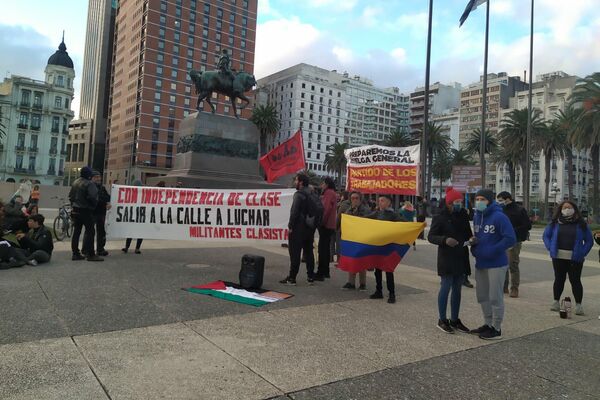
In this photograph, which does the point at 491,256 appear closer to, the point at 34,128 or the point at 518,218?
the point at 518,218

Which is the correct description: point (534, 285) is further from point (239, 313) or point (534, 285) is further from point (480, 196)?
point (239, 313)

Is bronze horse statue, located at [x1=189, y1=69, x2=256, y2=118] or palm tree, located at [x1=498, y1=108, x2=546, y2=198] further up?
palm tree, located at [x1=498, y1=108, x2=546, y2=198]

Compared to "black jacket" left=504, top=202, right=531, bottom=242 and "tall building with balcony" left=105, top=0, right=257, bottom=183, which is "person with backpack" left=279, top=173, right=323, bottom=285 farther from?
"tall building with balcony" left=105, top=0, right=257, bottom=183

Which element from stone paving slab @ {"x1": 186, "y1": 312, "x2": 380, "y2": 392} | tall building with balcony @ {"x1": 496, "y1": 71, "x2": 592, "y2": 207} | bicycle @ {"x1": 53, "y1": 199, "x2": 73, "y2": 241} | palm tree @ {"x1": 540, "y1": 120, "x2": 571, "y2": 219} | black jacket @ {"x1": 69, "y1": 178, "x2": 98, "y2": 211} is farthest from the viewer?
tall building with balcony @ {"x1": 496, "y1": 71, "x2": 592, "y2": 207}

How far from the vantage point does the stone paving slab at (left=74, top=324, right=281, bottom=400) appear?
3566 millimetres

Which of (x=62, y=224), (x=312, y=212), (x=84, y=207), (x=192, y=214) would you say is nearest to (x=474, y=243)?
(x=312, y=212)

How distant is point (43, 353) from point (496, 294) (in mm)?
5027

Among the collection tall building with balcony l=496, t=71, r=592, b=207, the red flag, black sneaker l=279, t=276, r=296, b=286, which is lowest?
black sneaker l=279, t=276, r=296, b=286

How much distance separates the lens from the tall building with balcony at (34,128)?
297 feet

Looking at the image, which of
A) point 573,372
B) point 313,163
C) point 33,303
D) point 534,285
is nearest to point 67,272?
point 33,303

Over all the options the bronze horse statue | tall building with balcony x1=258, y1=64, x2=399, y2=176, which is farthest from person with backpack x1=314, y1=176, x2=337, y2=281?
tall building with balcony x1=258, y1=64, x2=399, y2=176

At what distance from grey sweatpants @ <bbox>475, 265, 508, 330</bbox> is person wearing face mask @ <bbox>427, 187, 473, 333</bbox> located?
0.24 meters

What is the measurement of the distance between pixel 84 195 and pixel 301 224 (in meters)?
4.64

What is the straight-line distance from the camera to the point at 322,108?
14188cm
